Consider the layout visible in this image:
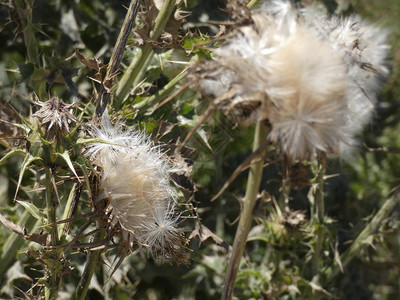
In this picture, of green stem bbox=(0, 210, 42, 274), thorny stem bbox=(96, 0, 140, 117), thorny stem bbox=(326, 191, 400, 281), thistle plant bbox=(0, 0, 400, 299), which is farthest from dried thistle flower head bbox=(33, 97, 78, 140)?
thorny stem bbox=(326, 191, 400, 281)

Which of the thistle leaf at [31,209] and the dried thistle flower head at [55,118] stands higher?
the dried thistle flower head at [55,118]

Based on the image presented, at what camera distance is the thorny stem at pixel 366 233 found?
2168 millimetres

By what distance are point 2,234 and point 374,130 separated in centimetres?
197

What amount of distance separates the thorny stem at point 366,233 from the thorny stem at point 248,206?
1022mm

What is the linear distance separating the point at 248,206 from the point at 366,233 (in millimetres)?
1164

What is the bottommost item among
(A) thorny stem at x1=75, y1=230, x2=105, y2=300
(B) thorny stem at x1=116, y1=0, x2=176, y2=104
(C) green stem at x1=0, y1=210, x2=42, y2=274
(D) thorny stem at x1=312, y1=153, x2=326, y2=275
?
(C) green stem at x1=0, y1=210, x2=42, y2=274

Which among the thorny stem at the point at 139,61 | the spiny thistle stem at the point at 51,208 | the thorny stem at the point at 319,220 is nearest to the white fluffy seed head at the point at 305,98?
the spiny thistle stem at the point at 51,208

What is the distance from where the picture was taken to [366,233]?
2.21 meters

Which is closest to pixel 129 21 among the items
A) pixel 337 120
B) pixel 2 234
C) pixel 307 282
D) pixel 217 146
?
pixel 337 120

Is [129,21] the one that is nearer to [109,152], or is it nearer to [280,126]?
[109,152]

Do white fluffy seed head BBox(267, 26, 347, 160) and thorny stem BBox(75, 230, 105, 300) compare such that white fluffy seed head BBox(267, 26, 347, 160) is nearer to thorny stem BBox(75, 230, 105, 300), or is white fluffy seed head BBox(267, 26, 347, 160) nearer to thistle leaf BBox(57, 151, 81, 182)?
thistle leaf BBox(57, 151, 81, 182)

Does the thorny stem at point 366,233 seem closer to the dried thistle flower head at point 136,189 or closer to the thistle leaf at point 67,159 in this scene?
the dried thistle flower head at point 136,189

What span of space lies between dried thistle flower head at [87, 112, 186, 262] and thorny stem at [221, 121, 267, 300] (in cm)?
21

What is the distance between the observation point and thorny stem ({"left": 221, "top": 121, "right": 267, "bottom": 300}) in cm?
114
